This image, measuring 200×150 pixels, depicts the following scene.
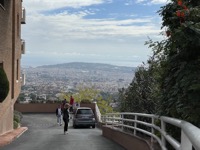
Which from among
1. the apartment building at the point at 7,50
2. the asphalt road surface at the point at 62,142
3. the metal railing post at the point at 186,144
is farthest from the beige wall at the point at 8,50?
the metal railing post at the point at 186,144

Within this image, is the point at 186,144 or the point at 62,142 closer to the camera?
the point at 186,144

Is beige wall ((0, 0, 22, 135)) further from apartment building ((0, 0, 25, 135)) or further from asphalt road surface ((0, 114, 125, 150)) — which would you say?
asphalt road surface ((0, 114, 125, 150))

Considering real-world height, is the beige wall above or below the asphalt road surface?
above

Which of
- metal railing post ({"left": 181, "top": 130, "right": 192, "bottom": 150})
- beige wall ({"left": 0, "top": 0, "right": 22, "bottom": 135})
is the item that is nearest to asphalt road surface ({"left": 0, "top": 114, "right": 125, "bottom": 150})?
beige wall ({"left": 0, "top": 0, "right": 22, "bottom": 135})

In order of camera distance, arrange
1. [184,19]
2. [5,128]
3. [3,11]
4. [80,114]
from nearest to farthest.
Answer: [184,19], [3,11], [5,128], [80,114]

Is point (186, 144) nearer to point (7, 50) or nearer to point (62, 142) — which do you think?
point (62, 142)

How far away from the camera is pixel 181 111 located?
6.22 meters

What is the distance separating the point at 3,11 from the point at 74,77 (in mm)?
120336

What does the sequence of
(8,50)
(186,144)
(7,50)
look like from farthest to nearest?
(8,50) → (7,50) → (186,144)

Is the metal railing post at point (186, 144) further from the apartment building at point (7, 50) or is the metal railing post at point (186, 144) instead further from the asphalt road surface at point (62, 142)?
the apartment building at point (7, 50)

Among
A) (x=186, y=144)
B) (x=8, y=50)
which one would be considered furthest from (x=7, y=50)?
(x=186, y=144)

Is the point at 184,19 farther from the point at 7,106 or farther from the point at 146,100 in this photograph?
the point at 7,106

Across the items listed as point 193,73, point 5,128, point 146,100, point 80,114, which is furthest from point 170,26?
point 80,114

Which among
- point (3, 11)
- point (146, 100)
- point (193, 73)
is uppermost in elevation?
point (3, 11)
